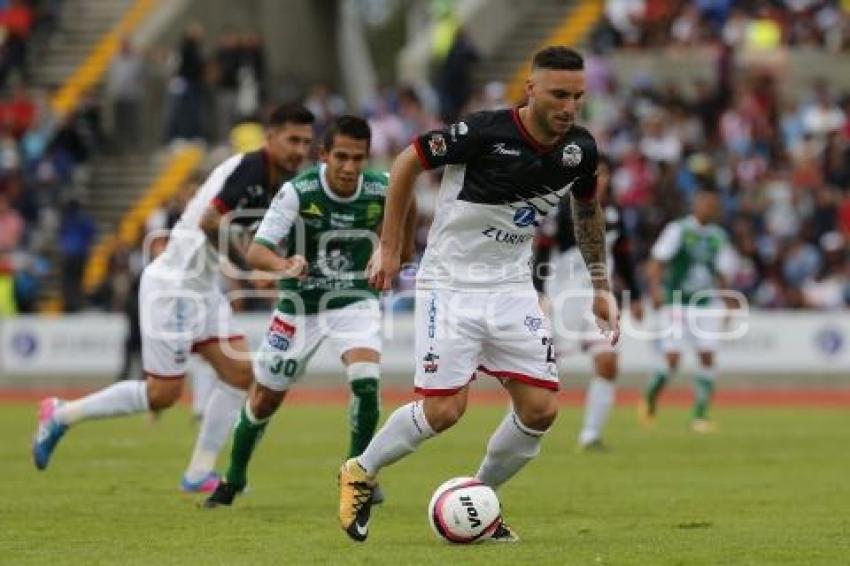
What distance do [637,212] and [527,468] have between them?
15.2 m

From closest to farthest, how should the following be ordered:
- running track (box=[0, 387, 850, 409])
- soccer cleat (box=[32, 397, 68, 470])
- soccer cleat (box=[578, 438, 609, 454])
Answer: soccer cleat (box=[32, 397, 68, 470]) → soccer cleat (box=[578, 438, 609, 454]) → running track (box=[0, 387, 850, 409])

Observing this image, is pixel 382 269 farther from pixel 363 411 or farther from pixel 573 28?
pixel 573 28

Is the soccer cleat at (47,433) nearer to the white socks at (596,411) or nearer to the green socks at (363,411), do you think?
the green socks at (363,411)

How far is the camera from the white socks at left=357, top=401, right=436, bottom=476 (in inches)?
435

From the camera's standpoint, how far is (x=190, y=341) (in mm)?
14812

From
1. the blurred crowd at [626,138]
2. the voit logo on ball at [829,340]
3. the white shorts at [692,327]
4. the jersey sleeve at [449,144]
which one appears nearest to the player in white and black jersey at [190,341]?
the jersey sleeve at [449,144]

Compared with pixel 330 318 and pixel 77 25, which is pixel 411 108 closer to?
pixel 77 25

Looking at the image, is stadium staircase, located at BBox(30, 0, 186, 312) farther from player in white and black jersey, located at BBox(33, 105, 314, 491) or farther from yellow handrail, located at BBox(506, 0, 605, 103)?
player in white and black jersey, located at BBox(33, 105, 314, 491)

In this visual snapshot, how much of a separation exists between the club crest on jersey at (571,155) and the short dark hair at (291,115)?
10.3ft

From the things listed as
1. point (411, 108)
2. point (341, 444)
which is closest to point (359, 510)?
point (341, 444)

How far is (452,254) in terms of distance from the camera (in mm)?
11133

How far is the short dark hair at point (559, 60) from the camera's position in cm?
1073

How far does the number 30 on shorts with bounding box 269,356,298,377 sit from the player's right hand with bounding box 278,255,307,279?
36.9 inches

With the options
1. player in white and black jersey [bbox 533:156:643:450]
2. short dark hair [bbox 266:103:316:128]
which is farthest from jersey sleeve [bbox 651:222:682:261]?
short dark hair [bbox 266:103:316:128]
